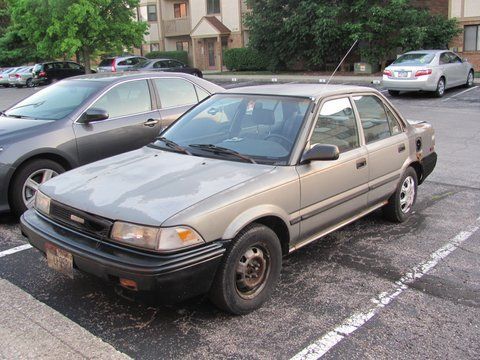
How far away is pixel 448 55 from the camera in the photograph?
720 inches

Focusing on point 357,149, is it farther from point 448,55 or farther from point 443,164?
point 448,55

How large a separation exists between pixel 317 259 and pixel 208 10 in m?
36.1

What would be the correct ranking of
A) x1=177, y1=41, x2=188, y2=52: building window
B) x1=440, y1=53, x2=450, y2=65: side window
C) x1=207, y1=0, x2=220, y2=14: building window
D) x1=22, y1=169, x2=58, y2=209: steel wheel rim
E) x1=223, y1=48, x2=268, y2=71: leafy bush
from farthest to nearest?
x1=177, y1=41, x2=188, y2=52: building window < x1=207, y1=0, x2=220, y2=14: building window < x1=223, y1=48, x2=268, y2=71: leafy bush < x1=440, y1=53, x2=450, y2=65: side window < x1=22, y1=169, x2=58, y2=209: steel wheel rim

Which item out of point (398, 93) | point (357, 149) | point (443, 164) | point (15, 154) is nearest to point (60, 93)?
point (15, 154)

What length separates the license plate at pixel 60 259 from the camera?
349 centimetres

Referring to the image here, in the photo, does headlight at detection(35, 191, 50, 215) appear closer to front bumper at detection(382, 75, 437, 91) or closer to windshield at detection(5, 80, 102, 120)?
windshield at detection(5, 80, 102, 120)

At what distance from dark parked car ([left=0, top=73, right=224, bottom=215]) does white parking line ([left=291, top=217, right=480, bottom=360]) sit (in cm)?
366

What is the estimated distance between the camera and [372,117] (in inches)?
199

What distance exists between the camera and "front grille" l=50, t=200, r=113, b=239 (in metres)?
3.37

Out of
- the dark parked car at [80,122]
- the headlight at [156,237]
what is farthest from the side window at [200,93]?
the headlight at [156,237]

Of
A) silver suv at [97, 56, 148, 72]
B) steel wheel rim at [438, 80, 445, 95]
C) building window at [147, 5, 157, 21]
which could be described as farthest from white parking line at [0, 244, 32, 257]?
building window at [147, 5, 157, 21]

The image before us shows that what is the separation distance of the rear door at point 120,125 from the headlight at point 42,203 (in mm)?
2127

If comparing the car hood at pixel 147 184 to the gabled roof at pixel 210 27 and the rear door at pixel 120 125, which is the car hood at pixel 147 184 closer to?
the rear door at pixel 120 125

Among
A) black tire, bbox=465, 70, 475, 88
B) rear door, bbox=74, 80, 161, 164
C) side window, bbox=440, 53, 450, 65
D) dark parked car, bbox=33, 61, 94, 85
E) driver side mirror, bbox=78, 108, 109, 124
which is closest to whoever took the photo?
driver side mirror, bbox=78, 108, 109, 124
